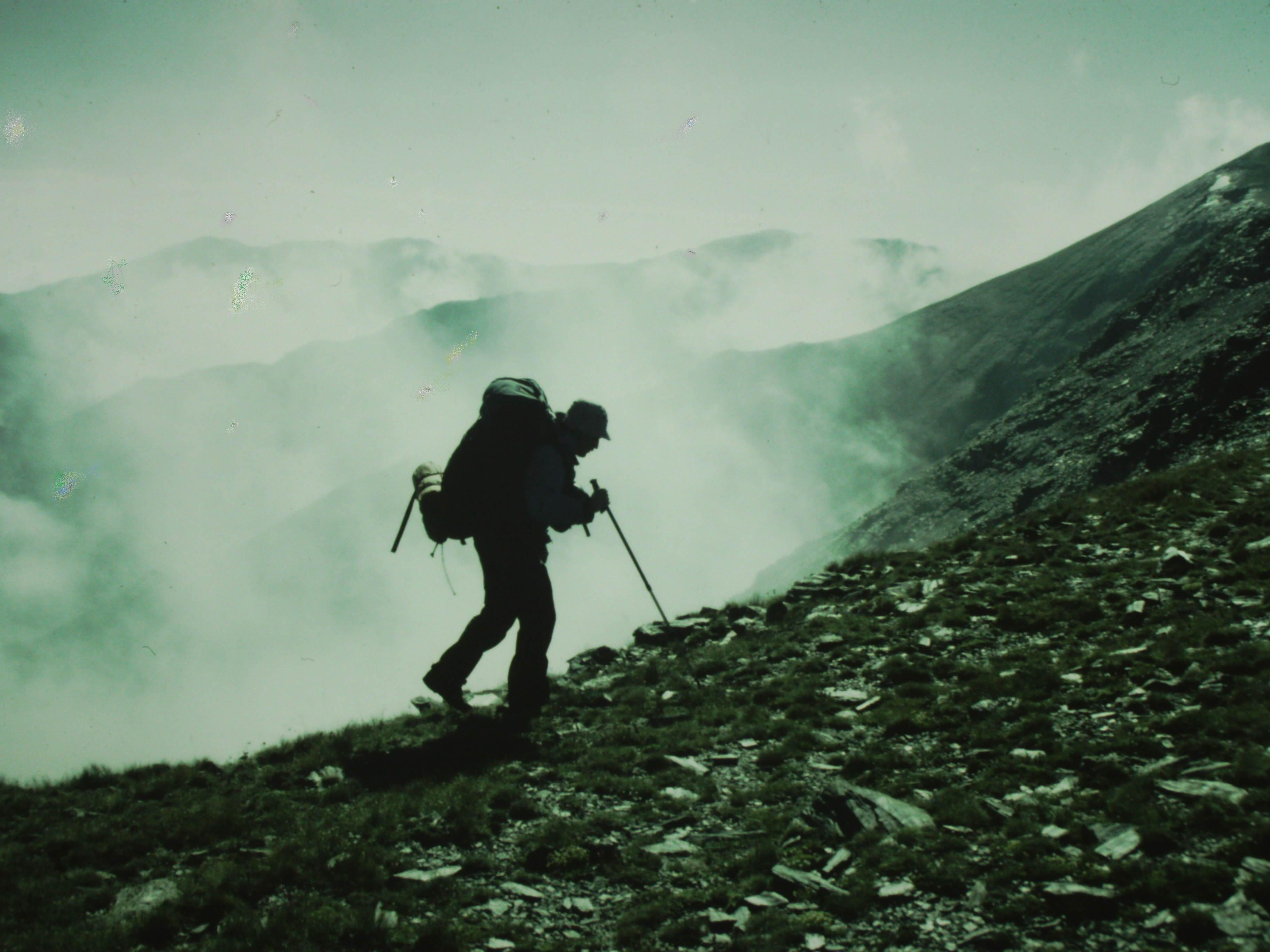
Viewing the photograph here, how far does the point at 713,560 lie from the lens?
6344 inches

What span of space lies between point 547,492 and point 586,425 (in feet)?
4.02

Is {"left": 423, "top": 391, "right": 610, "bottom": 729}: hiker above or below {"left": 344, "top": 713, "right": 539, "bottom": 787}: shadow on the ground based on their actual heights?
above

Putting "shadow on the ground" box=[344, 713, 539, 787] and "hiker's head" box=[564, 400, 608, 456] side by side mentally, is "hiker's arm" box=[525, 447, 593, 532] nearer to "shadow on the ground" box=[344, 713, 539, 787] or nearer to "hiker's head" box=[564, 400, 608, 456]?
"hiker's head" box=[564, 400, 608, 456]

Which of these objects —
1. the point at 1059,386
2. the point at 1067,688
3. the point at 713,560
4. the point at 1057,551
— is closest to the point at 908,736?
the point at 1067,688

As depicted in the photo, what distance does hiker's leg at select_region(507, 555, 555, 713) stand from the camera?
9.79m

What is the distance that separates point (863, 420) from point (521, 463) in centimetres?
11045

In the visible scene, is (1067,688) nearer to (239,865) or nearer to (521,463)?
(521,463)

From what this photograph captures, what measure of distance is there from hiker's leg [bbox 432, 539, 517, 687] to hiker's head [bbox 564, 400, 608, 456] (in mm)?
1740

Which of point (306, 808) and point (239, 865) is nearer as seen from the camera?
point (239, 865)

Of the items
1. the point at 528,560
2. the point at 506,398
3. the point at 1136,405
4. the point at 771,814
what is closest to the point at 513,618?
the point at 528,560

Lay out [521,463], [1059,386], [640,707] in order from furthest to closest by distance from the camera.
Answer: [1059,386], [640,707], [521,463]

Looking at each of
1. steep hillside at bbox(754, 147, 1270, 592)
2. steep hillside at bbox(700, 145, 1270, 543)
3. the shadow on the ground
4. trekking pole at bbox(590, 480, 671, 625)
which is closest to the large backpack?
trekking pole at bbox(590, 480, 671, 625)

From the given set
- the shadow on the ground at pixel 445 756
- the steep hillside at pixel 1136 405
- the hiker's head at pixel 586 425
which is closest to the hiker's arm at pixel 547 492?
the hiker's head at pixel 586 425

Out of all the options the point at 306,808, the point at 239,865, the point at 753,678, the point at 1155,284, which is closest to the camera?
the point at 239,865
